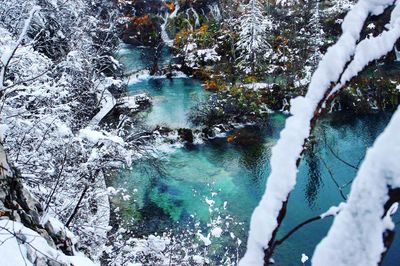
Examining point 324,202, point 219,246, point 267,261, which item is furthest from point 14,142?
point 324,202

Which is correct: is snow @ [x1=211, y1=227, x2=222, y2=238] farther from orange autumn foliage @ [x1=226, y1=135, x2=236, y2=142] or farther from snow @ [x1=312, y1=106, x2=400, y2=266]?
snow @ [x1=312, y1=106, x2=400, y2=266]

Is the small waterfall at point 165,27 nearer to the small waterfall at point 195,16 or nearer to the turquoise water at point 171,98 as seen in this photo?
the small waterfall at point 195,16

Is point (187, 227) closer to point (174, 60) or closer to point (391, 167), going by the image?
point (391, 167)

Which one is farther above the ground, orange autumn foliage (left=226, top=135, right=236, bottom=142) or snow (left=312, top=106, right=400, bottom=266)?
orange autumn foliage (left=226, top=135, right=236, bottom=142)

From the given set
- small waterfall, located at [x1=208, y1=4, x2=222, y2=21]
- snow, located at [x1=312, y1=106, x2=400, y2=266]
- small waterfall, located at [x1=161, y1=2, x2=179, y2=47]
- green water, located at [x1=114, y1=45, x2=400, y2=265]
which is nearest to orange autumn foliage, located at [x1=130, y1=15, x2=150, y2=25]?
small waterfall, located at [x1=161, y1=2, x2=179, y2=47]

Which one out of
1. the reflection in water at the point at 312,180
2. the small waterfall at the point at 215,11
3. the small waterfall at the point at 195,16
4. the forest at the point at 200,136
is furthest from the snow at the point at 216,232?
the small waterfall at the point at 215,11

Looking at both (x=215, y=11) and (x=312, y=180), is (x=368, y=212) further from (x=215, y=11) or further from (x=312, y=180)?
(x=215, y=11)

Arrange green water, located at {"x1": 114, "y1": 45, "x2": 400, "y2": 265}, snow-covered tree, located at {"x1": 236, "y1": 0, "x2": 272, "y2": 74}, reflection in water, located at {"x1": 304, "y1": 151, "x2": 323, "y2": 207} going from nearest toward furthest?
1. green water, located at {"x1": 114, "y1": 45, "x2": 400, "y2": 265}
2. reflection in water, located at {"x1": 304, "y1": 151, "x2": 323, "y2": 207}
3. snow-covered tree, located at {"x1": 236, "y1": 0, "x2": 272, "y2": 74}
